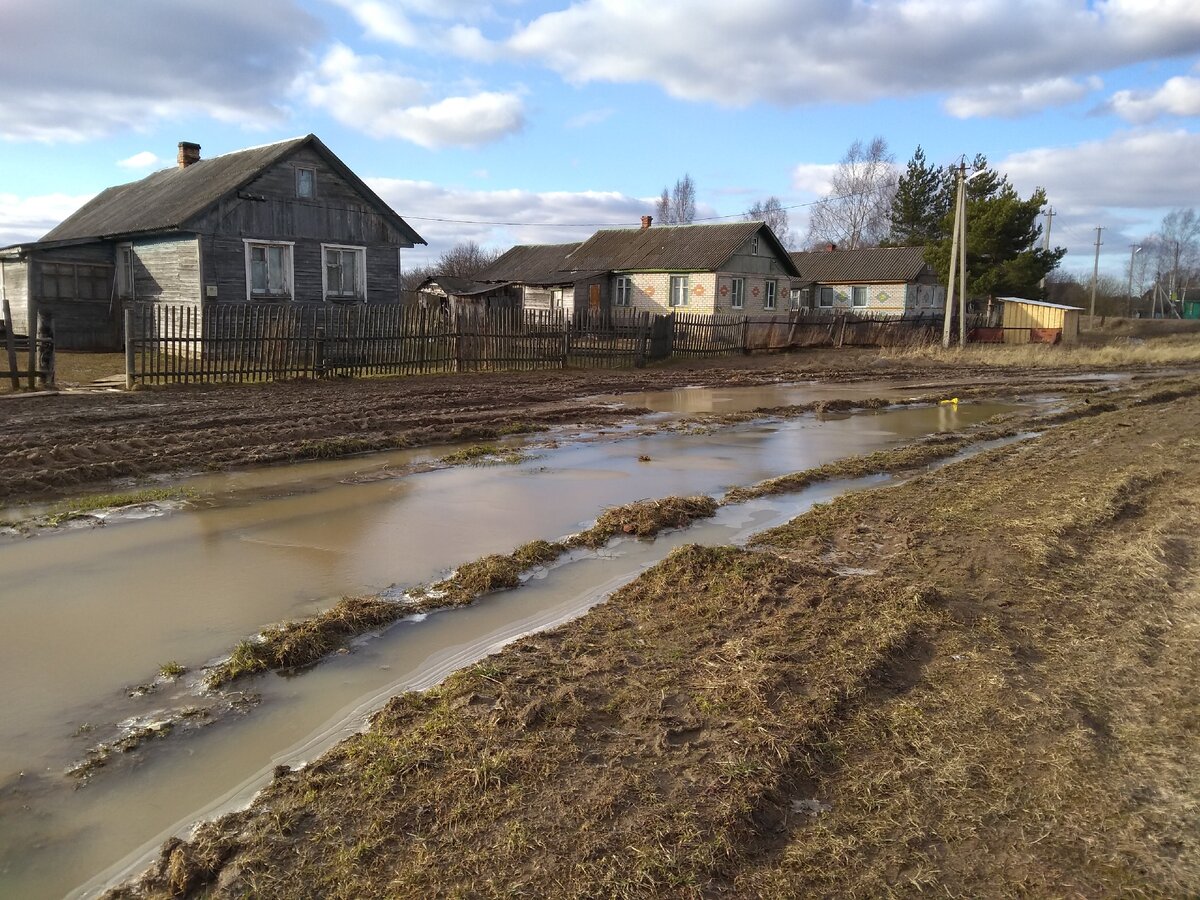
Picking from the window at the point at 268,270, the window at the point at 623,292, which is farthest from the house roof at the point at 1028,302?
the window at the point at 268,270

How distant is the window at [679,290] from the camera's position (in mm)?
39844

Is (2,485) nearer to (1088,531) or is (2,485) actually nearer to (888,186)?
(1088,531)

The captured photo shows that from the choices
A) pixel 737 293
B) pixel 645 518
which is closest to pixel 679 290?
pixel 737 293

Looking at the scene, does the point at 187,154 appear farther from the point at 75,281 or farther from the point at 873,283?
the point at 873,283

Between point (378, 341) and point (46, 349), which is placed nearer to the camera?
point (46, 349)

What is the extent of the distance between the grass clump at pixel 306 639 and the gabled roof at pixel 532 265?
3725 cm

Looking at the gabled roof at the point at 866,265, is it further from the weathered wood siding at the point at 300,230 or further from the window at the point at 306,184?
the window at the point at 306,184

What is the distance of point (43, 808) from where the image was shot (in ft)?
11.0

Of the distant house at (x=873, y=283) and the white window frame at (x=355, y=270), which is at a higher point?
the distant house at (x=873, y=283)

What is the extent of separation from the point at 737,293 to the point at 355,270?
19784mm

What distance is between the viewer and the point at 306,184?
24875mm

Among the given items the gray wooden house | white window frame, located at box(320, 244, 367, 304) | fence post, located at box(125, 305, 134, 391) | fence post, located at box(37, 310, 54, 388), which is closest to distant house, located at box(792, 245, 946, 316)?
white window frame, located at box(320, 244, 367, 304)

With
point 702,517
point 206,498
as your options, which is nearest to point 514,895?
point 702,517

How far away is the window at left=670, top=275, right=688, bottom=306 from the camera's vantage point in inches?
1569
